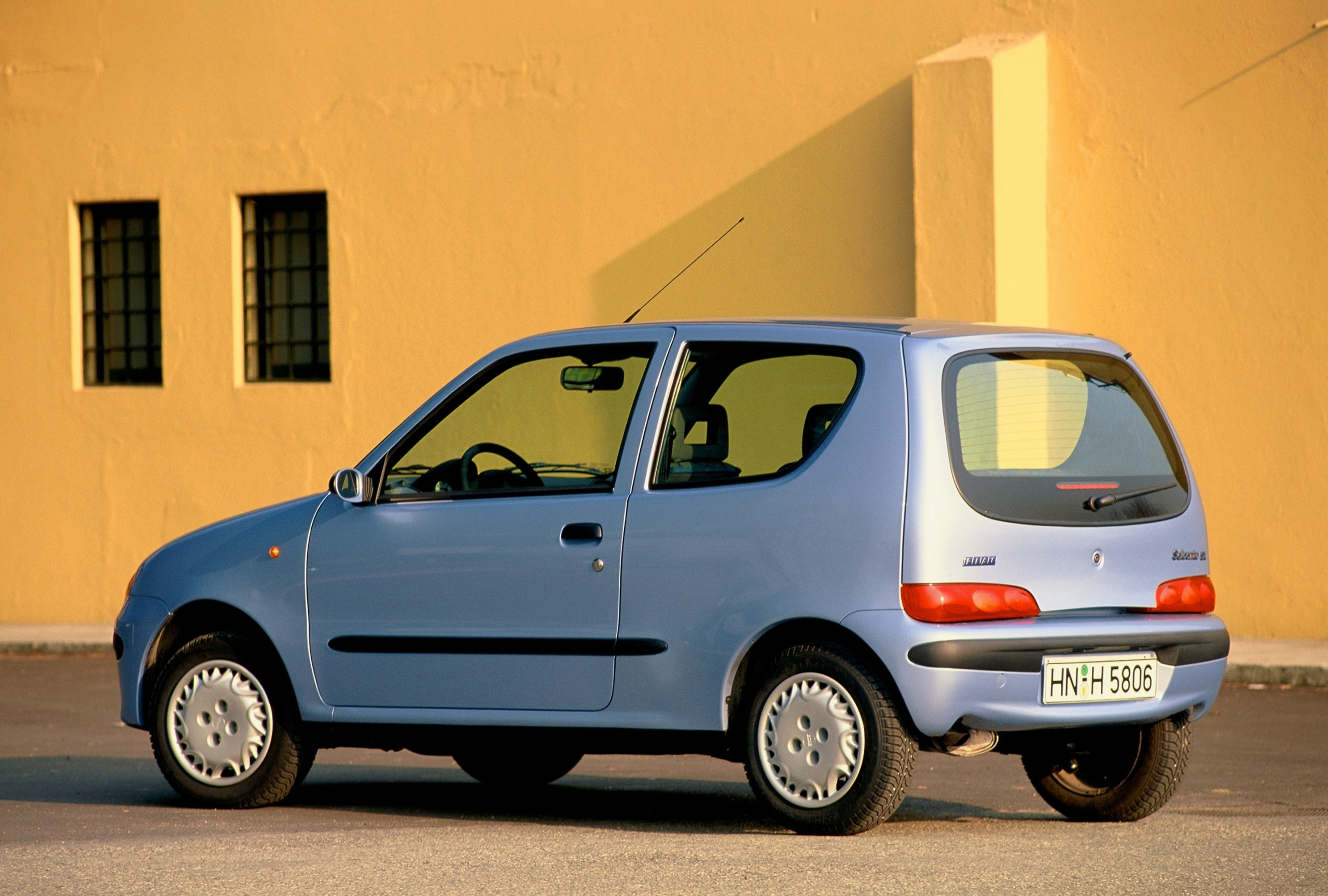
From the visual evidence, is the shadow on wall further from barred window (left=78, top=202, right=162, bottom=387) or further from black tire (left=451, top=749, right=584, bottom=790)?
black tire (left=451, top=749, right=584, bottom=790)

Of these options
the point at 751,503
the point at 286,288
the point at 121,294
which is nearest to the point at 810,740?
the point at 751,503

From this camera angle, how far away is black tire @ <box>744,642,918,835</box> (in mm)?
6254

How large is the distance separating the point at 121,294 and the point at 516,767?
35.0ft

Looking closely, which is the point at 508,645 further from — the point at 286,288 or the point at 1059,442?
the point at 286,288

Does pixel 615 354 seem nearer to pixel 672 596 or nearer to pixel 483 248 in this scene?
pixel 672 596

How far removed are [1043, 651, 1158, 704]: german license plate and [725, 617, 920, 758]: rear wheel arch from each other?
0.59 m

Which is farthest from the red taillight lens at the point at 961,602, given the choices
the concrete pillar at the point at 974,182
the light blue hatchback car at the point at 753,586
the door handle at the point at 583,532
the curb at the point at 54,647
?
the curb at the point at 54,647

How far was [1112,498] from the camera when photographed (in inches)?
260

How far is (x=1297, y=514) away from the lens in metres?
14.2

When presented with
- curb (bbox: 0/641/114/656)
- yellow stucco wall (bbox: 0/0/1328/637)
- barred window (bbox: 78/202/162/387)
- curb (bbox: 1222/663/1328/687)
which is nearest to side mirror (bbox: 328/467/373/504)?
curb (bbox: 1222/663/1328/687)

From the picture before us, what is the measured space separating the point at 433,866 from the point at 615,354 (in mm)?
2052

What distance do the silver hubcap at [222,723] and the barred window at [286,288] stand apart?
972 centimetres

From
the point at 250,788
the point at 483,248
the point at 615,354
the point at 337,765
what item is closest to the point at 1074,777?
the point at 615,354

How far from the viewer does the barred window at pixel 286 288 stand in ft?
56.0
